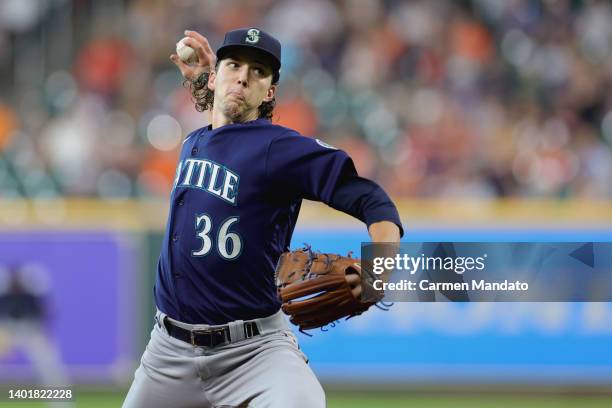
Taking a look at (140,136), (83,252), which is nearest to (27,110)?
(140,136)

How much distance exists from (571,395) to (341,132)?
3.42 m

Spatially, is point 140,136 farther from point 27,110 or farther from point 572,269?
point 572,269

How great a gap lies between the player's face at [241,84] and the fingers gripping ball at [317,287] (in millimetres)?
607

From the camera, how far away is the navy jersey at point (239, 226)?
136 inches

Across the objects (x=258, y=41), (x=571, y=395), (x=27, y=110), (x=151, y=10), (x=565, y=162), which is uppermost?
(x=151, y=10)

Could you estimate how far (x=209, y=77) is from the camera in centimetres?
416

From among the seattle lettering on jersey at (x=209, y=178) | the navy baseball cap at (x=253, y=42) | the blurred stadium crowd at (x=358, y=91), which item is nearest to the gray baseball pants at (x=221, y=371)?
the seattle lettering on jersey at (x=209, y=178)

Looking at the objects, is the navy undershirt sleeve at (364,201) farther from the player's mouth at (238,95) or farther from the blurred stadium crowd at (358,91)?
the blurred stadium crowd at (358,91)

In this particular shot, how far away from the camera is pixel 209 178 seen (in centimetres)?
356

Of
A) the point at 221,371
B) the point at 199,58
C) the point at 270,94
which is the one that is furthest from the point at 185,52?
the point at 221,371

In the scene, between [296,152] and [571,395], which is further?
[571,395]

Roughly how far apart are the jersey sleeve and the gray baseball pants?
1.66 ft

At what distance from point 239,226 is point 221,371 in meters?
0.53
